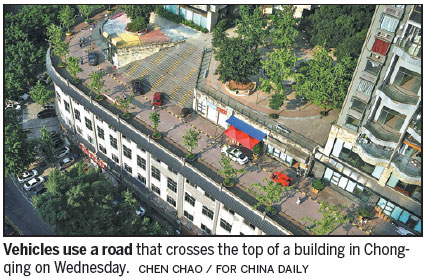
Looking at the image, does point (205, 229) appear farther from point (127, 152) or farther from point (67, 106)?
point (67, 106)

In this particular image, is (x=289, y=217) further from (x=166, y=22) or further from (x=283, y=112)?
(x=166, y=22)

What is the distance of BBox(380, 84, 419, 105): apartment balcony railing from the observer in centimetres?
5939

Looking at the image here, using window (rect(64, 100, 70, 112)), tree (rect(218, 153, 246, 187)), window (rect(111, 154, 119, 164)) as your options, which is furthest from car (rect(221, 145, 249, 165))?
window (rect(64, 100, 70, 112))

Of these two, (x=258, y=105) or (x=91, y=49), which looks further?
(x=91, y=49)

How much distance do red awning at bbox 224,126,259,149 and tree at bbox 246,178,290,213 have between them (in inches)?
295

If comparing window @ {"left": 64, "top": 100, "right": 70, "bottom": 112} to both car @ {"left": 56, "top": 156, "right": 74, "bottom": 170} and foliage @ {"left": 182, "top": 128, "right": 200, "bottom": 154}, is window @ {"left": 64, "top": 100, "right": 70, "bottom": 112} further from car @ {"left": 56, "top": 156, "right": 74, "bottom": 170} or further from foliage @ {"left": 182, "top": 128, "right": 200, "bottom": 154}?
foliage @ {"left": 182, "top": 128, "right": 200, "bottom": 154}

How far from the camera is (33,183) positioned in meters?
93.8

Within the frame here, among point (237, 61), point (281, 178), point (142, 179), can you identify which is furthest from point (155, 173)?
point (237, 61)

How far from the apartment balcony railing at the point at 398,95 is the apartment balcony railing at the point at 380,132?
19.3 ft

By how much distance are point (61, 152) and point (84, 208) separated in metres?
36.3

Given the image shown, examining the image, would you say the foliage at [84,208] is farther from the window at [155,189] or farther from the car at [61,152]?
the car at [61,152]

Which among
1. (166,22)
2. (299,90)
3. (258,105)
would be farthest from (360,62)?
(166,22)

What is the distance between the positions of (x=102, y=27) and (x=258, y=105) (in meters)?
47.9

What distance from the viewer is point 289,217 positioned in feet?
229
